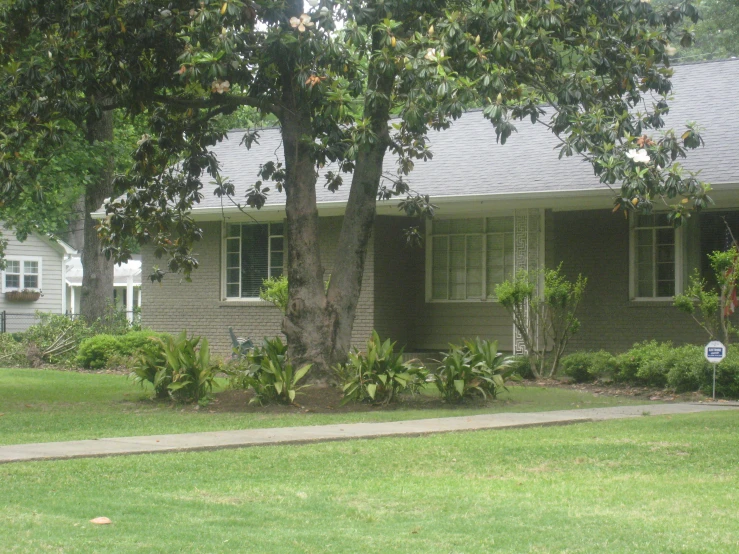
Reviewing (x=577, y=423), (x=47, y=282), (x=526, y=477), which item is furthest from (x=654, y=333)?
(x=47, y=282)

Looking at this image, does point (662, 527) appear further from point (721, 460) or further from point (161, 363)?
point (161, 363)

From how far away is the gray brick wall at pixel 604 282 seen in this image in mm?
18359

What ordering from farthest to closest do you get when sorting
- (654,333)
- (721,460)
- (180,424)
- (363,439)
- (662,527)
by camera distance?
(654,333) → (180,424) → (363,439) → (721,460) → (662,527)

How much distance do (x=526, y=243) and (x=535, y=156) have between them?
1.78 m

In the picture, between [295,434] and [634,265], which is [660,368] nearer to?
[634,265]

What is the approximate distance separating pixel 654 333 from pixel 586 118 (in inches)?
272

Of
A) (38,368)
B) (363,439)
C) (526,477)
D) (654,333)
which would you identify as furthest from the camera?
(38,368)

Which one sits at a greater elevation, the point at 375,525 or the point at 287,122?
the point at 287,122

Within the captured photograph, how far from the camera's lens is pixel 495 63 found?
12.4 m

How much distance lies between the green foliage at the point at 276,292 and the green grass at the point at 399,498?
9647 mm

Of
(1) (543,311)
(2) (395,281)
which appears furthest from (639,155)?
(2) (395,281)

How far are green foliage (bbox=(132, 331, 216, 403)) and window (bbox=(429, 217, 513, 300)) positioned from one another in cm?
768

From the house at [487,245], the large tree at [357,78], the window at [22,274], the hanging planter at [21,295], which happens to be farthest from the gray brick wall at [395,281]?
the window at [22,274]

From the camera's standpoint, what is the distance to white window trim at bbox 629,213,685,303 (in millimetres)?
17984
